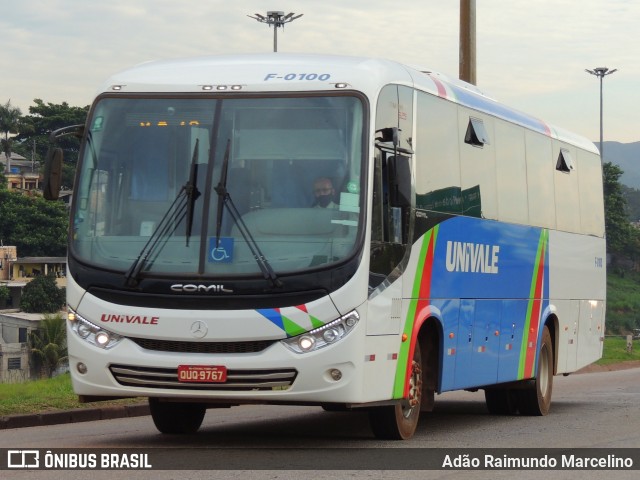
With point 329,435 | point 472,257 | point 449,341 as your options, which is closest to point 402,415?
point 329,435

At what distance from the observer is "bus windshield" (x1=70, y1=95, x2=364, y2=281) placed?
10.9m

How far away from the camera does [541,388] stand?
56.4 ft

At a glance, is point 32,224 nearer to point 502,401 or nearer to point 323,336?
point 502,401

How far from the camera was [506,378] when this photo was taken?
15547 mm

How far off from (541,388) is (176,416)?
5.88 meters

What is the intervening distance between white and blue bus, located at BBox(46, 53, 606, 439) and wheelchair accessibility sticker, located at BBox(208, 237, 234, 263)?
0.01m

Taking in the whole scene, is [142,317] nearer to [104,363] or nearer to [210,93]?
[104,363]

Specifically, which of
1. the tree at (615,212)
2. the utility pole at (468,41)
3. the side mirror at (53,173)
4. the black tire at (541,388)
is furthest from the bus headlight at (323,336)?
the tree at (615,212)

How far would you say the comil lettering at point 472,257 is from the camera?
44.3 feet

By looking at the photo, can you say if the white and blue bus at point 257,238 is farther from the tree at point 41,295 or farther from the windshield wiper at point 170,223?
the tree at point 41,295

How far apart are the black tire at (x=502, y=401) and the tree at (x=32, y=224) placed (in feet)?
301

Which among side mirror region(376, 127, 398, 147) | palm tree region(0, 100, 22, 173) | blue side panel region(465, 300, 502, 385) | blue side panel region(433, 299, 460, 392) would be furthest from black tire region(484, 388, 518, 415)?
palm tree region(0, 100, 22, 173)

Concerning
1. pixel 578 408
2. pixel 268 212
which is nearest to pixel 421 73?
pixel 268 212

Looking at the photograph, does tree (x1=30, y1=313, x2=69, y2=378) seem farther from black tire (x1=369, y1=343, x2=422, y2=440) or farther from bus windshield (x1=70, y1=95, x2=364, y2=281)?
bus windshield (x1=70, y1=95, x2=364, y2=281)
